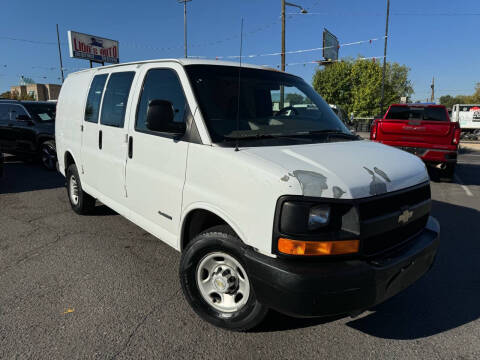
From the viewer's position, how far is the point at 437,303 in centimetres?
311

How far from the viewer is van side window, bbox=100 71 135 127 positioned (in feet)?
12.1

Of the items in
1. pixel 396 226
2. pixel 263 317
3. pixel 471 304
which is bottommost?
pixel 471 304

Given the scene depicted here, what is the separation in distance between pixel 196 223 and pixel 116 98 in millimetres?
1936

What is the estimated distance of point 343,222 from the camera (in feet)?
6.97

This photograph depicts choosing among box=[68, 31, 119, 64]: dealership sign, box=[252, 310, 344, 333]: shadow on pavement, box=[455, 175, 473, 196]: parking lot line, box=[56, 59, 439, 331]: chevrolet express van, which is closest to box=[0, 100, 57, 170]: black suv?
box=[56, 59, 439, 331]: chevrolet express van

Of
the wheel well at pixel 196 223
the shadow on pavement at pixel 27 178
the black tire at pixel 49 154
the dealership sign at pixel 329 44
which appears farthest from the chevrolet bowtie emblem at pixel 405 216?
the dealership sign at pixel 329 44

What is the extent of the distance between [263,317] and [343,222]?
0.93 m

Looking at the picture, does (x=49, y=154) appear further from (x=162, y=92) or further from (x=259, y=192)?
(x=259, y=192)

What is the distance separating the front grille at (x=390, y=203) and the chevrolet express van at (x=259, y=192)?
0.01 m

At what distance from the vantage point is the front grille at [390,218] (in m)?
2.20

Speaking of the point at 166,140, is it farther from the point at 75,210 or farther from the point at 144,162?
the point at 75,210

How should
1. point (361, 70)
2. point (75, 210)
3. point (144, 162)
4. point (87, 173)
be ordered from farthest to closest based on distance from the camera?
point (361, 70)
point (75, 210)
point (87, 173)
point (144, 162)

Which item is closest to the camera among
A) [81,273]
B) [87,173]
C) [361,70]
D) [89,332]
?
[89,332]

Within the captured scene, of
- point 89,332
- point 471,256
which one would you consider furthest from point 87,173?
point 471,256
